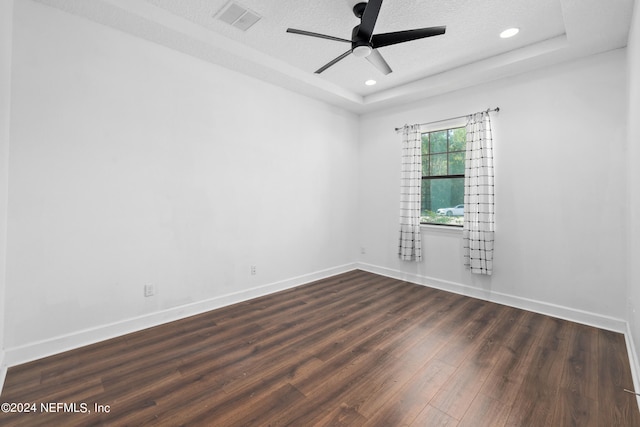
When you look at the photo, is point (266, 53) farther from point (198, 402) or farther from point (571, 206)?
point (571, 206)

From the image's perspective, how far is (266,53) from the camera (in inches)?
129

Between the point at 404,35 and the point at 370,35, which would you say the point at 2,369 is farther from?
the point at 404,35

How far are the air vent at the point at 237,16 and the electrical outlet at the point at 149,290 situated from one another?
2.61 metres

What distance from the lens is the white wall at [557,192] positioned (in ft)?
9.32

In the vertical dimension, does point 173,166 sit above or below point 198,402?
above

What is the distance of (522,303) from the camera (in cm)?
338

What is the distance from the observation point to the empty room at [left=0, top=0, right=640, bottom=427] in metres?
1.94

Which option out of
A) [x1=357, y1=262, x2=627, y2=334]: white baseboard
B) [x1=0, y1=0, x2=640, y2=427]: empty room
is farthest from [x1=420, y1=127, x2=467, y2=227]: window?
[x1=357, y1=262, x2=627, y2=334]: white baseboard

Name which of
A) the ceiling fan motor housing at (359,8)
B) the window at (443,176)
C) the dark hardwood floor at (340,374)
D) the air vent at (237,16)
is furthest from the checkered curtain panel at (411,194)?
the air vent at (237,16)

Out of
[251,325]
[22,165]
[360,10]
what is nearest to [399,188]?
[360,10]

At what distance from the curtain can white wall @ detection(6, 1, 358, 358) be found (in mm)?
2370

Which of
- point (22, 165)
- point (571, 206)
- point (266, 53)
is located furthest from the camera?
point (266, 53)

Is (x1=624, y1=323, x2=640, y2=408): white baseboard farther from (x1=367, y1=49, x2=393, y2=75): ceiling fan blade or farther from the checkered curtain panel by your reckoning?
(x1=367, y1=49, x2=393, y2=75): ceiling fan blade

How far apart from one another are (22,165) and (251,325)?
2.27 metres
